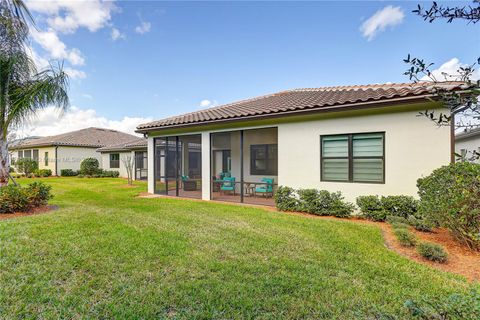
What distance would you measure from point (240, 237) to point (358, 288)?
2573 mm

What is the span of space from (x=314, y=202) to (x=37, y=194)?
8.87 m

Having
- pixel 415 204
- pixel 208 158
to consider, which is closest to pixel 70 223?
pixel 208 158

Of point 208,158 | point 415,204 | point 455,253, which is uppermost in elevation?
point 208,158

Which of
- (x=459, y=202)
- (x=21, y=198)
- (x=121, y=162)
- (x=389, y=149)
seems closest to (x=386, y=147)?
(x=389, y=149)

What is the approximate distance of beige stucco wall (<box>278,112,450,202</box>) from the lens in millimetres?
6430

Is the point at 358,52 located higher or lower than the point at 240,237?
higher

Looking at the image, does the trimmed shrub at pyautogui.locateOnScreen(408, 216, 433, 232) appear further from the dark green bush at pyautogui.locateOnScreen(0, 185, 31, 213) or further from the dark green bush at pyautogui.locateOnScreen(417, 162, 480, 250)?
the dark green bush at pyautogui.locateOnScreen(0, 185, 31, 213)

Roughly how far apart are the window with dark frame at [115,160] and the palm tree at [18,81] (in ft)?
53.3

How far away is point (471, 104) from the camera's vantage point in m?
1.66

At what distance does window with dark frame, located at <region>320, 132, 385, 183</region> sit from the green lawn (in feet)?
7.06

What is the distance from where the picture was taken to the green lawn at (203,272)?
2725 millimetres

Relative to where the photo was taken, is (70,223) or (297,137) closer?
(70,223)

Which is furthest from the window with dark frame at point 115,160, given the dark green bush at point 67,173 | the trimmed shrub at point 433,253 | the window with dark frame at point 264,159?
the trimmed shrub at point 433,253

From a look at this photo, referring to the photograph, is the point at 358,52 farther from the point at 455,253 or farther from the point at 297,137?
the point at 455,253
